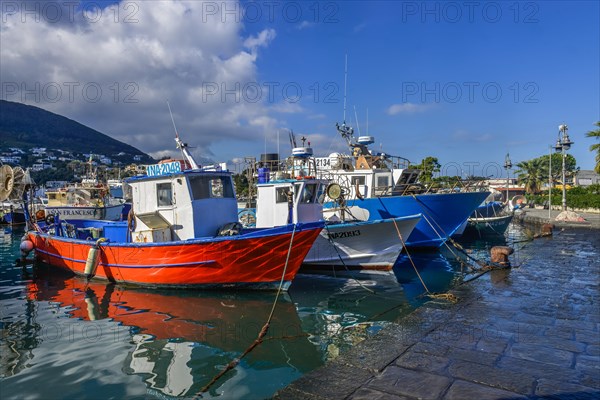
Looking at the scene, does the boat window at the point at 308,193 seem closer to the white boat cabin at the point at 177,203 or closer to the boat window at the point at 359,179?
the white boat cabin at the point at 177,203

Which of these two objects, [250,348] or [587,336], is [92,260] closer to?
[250,348]

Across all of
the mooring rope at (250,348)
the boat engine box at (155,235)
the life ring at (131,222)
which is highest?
the life ring at (131,222)

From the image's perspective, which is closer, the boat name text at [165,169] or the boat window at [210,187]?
the boat name text at [165,169]

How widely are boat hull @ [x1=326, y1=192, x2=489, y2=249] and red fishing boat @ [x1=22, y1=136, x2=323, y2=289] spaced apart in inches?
300

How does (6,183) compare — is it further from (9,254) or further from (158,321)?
(158,321)

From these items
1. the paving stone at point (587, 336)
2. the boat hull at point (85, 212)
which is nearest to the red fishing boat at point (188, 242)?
the paving stone at point (587, 336)

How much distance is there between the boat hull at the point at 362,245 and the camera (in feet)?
42.2

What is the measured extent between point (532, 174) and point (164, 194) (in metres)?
60.4

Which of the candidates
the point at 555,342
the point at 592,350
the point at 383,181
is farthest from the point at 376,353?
the point at 383,181

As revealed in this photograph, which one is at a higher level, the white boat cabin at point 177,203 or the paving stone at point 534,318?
the white boat cabin at point 177,203

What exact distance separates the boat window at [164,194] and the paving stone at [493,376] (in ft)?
28.5

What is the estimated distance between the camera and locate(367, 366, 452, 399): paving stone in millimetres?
3822

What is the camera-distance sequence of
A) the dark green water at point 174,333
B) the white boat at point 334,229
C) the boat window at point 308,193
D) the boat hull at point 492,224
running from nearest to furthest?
1. the dark green water at point 174,333
2. the white boat at point 334,229
3. the boat window at point 308,193
4. the boat hull at point 492,224

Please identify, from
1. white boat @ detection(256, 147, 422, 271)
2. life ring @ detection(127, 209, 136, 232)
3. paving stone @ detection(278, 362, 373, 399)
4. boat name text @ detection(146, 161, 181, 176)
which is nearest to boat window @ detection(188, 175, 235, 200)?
boat name text @ detection(146, 161, 181, 176)
